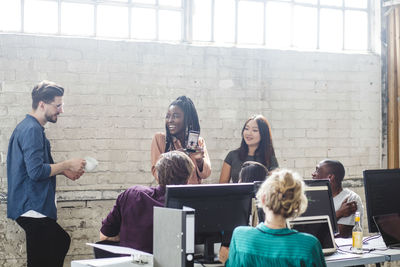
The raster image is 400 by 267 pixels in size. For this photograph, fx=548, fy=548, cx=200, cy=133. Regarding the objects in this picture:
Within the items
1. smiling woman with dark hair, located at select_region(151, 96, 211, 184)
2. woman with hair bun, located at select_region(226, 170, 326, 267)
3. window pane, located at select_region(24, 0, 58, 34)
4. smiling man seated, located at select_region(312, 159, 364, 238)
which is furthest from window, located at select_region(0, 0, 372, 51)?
woman with hair bun, located at select_region(226, 170, 326, 267)

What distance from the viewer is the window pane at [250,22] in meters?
5.53

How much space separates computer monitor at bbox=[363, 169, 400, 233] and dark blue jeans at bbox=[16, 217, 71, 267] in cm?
222

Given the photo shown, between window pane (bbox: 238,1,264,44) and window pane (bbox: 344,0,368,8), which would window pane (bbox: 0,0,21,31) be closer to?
window pane (bbox: 238,1,264,44)

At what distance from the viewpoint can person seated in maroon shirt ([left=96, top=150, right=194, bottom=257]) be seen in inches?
116

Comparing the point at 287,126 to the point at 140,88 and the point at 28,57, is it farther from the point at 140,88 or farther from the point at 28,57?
the point at 28,57

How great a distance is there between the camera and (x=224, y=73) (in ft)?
17.4

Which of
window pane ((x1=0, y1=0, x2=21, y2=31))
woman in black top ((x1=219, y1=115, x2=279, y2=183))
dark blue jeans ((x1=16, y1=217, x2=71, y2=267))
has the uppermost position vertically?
window pane ((x1=0, y1=0, x2=21, y2=31))

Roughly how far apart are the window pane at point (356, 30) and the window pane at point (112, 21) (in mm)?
2448

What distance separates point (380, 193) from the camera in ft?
10.9

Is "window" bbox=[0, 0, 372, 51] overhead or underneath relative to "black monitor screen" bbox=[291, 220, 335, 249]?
overhead

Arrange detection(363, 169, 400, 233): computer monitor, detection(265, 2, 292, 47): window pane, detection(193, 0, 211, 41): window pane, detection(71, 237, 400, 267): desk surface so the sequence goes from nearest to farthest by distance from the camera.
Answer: detection(71, 237, 400, 267): desk surface < detection(363, 169, 400, 233): computer monitor < detection(193, 0, 211, 41): window pane < detection(265, 2, 292, 47): window pane

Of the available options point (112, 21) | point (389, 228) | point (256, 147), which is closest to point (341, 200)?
point (389, 228)

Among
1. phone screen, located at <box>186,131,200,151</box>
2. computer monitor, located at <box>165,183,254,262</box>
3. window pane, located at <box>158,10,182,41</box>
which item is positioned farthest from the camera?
window pane, located at <box>158,10,182,41</box>

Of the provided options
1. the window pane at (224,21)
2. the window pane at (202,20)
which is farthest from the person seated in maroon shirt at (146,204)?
the window pane at (224,21)
